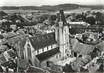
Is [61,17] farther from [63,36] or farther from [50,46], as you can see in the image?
[50,46]

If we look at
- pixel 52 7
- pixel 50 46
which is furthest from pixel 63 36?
pixel 52 7

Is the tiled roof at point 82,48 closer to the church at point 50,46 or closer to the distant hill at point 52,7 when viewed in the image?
the church at point 50,46

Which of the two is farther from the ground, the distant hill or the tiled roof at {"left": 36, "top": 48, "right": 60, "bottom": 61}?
the distant hill

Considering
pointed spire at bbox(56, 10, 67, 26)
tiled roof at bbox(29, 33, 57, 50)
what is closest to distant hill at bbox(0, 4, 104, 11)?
pointed spire at bbox(56, 10, 67, 26)

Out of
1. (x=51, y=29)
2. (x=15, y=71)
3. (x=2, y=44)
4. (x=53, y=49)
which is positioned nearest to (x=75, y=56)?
(x=53, y=49)

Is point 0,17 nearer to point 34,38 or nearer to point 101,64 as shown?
point 34,38

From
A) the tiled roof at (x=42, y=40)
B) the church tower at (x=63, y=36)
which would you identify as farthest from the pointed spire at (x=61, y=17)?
the tiled roof at (x=42, y=40)

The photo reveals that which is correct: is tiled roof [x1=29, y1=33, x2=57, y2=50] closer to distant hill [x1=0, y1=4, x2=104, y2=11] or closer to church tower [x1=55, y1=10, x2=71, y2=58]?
church tower [x1=55, y1=10, x2=71, y2=58]
